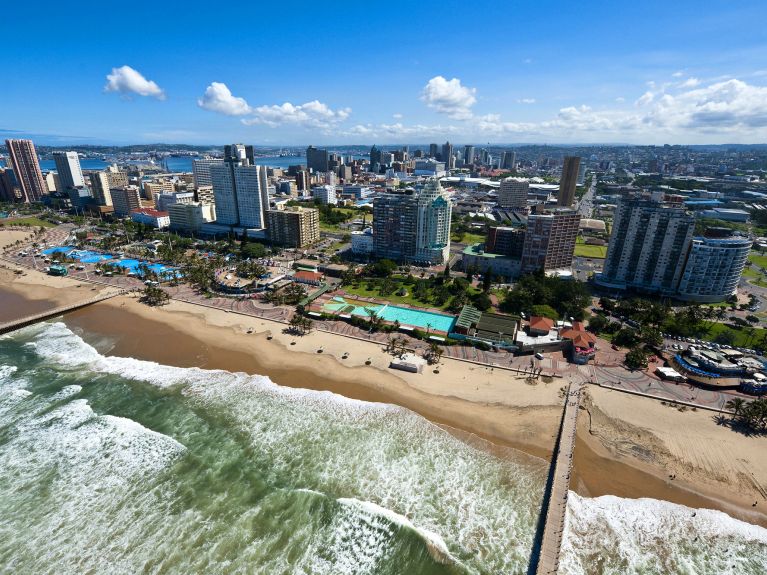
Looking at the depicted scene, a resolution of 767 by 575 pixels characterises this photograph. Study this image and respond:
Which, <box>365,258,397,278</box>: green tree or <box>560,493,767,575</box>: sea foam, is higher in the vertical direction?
<box>365,258,397,278</box>: green tree

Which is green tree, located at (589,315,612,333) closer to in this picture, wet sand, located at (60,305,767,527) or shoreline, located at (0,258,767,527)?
shoreline, located at (0,258,767,527)

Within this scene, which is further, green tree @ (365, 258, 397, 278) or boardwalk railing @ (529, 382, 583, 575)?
green tree @ (365, 258, 397, 278)

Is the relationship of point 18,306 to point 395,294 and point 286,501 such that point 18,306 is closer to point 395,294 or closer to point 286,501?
point 395,294

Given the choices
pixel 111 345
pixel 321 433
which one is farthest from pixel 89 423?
pixel 321 433

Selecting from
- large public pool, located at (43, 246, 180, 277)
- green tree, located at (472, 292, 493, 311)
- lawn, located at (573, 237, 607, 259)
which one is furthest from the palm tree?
large public pool, located at (43, 246, 180, 277)

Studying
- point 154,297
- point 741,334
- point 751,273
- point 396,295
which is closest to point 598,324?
point 741,334

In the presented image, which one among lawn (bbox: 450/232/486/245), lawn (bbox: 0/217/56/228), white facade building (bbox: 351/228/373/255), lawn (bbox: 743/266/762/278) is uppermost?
white facade building (bbox: 351/228/373/255)

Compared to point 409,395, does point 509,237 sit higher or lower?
higher

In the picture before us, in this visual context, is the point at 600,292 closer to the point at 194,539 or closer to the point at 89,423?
the point at 194,539
